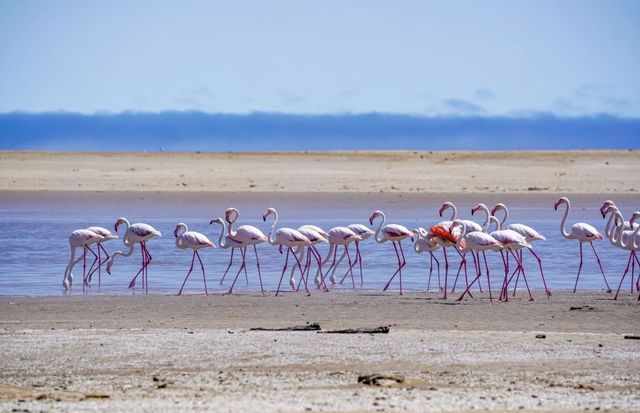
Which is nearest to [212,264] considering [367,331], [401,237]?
[401,237]

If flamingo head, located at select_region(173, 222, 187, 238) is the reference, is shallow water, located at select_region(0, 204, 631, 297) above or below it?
below

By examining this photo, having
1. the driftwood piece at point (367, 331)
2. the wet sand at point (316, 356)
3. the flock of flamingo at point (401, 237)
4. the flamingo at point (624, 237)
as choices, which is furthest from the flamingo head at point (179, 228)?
the driftwood piece at point (367, 331)

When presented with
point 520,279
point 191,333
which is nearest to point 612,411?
point 191,333

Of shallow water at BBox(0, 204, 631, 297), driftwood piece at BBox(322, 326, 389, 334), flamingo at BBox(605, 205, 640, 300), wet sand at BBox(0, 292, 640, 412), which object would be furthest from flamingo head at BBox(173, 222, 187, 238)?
driftwood piece at BBox(322, 326, 389, 334)

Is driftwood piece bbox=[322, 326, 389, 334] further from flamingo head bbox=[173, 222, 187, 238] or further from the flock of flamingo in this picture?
flamingo head bbox=[173, 222, 187, 238]

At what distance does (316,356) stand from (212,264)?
334 inches

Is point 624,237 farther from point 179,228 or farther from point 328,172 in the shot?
point 328,172

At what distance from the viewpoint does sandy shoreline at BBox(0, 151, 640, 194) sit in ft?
105

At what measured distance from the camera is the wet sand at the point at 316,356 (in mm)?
7898

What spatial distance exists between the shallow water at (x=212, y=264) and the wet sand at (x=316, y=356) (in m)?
2.01

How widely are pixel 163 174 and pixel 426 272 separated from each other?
19.7m

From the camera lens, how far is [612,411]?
24.7 ft

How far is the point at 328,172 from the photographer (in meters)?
36.4

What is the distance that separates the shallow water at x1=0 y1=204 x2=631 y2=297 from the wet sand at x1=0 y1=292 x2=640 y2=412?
201 cm
